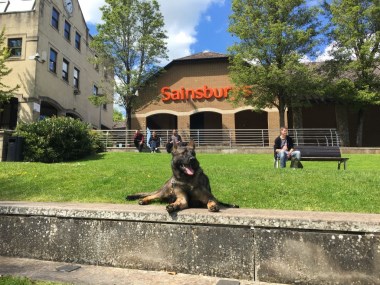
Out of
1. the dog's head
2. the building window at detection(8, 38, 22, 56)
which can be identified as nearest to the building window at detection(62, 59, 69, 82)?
the building window at detection(8, 38, 22, 56)

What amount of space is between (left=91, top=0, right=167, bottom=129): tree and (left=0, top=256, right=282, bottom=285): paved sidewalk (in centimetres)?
2135

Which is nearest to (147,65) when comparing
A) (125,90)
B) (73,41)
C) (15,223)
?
(125,90)

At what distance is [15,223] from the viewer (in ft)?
14.7

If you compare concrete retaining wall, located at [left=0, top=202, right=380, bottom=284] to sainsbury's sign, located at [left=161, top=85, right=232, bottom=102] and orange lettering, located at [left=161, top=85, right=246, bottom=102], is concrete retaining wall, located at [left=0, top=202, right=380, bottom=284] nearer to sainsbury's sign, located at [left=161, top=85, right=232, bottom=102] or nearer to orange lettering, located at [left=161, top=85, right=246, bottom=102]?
orange lettering, located at [left=161, top=85, right=246, bottom=102]

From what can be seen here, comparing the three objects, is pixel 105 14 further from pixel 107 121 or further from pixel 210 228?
pixel 210 228

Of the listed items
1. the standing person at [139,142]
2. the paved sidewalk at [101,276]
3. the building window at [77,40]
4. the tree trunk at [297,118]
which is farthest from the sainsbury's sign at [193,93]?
the paved sidewalk at [101,276]

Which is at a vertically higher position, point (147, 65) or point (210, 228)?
point (147, 65)

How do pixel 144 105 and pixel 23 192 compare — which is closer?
pixel 23 192

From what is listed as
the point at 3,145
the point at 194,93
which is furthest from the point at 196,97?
the point at 3,145

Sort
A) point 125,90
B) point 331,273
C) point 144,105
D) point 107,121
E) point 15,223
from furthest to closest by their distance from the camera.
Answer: point 107,121 → point 144,105 → point 125,90 → point 15,223 → point 331,273

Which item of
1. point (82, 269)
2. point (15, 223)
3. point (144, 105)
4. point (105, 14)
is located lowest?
point (82, 269)

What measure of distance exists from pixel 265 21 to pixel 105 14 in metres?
11.0

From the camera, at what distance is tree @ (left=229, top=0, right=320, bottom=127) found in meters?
21.5

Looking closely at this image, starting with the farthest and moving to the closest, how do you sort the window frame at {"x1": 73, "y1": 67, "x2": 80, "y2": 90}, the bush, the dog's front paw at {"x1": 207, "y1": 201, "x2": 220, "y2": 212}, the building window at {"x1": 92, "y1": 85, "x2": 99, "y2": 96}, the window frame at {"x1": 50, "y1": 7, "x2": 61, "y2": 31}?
the building window at {"x1": 92, "y1": 85, "x2": 99, "y2": 96} < the window frame at {"x1": 73, "y1": 67, "x2": 80, "y2": 90} < the window frame at {"x1": 50, "y1": 7, "x2": 61, "y2": 31} < the bush < the dog's front paw at {"x1": 207, "y1": 201, "x2": 220, "y2": 212}
